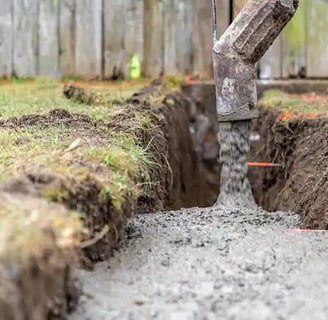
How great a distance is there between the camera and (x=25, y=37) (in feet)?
29.6

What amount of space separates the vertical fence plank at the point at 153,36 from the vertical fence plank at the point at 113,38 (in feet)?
0.88

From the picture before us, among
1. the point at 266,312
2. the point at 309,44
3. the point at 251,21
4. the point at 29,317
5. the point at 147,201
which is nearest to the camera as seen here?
the point at 29,317

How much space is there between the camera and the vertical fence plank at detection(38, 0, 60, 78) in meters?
8.97

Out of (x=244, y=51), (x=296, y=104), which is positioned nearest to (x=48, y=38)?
(x=296, y=104)

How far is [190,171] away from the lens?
8.23m

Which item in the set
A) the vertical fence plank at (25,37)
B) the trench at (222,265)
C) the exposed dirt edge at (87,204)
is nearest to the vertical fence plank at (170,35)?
the vertical fence plank at (25,37)

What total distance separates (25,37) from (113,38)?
3.21 ft

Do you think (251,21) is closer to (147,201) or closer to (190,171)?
(147,201)

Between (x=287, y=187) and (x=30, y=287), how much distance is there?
396 centimetres

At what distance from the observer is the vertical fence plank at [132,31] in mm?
8984

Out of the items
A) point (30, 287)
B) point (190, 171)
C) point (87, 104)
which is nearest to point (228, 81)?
point (87, 104)

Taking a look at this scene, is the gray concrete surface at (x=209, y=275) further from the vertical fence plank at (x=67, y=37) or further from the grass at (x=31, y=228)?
the vertical fence plank at (x=67, y=37)

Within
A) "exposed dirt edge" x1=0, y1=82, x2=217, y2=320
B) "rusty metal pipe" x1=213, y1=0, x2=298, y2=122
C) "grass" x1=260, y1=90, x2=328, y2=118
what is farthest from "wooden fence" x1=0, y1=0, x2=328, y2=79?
"rusty metal pipe" x1=213, y1=0, x2=298, y2=122

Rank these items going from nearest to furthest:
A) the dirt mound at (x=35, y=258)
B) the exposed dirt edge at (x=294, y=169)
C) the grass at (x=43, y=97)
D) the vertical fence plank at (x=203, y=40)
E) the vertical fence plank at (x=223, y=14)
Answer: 1. the dirt mound at (x=35, y=258)
2. the exposed dirt edge at (x=294, y=169)
3. the grass at (x=43, y=97)
4. the vertical fence plank at (x=223, y=14)
5. the vertical fence plank at (x=203, y=40)
